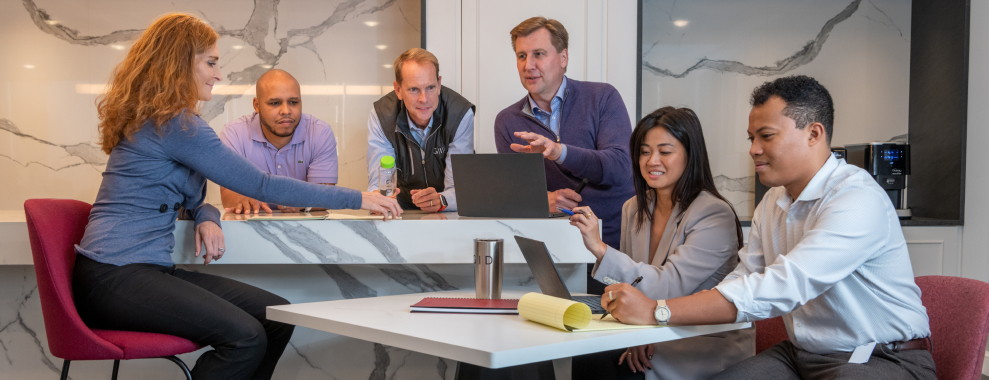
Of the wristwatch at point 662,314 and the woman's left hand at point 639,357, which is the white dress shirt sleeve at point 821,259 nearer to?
the wristwatch at point 662,314

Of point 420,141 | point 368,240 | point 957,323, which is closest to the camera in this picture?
point 957,323

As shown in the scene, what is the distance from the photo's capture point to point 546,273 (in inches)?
75.1

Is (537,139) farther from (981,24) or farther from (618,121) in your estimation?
(981,24)

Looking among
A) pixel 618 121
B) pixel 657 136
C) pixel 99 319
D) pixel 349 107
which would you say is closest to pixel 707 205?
pixel 657 136

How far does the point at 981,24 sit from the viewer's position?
13.2ft

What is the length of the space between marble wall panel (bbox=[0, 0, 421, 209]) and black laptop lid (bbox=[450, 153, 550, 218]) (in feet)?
7.75

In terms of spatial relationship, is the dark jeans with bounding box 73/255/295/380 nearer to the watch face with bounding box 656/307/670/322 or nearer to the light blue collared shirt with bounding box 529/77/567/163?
the watch face with bounding box 656/307/670/322

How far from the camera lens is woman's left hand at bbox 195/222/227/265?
7.45ft

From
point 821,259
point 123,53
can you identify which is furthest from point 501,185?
point 123,53

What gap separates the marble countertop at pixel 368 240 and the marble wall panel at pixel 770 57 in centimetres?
248

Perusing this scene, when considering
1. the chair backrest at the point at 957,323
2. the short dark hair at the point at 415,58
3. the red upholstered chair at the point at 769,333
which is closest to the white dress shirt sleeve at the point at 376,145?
the short dark hair at the point at 415,58

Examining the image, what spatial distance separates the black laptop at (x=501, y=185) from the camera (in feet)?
7.66

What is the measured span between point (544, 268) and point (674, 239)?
434mm

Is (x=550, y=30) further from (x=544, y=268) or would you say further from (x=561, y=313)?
(x=561, y=313)
